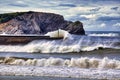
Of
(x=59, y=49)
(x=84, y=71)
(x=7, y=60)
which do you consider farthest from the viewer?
(x=59, y=49)

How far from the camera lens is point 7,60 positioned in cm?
2662

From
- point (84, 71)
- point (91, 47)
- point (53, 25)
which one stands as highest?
point (84, 71)

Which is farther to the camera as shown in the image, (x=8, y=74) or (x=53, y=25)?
(x=53, y=25)

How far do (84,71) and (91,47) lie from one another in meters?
25.1

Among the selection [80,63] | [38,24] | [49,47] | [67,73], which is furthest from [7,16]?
[67,73]

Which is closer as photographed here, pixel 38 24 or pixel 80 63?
pixel 80 63

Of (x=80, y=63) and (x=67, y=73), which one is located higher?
(x=67, y=73)

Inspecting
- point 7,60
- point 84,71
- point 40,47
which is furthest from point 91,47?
point 84,71

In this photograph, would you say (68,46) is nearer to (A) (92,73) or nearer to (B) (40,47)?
(B) (40,47)

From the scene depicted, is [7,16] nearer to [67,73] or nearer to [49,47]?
[49,47]

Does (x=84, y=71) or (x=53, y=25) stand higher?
(x=84, y=71)

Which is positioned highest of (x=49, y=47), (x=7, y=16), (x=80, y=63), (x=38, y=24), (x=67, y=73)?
(x=67, y=73)

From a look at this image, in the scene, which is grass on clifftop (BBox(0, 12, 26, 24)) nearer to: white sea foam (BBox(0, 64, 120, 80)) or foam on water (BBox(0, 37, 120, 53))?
foam on water (BBox(0, 37, 120, 53))

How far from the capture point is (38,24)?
139000mm
